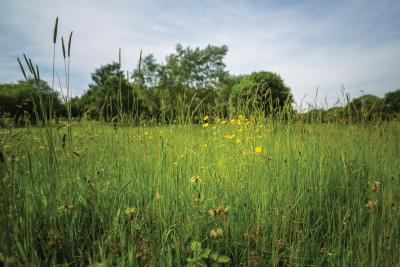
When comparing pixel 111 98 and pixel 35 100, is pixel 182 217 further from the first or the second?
pixel 35 100

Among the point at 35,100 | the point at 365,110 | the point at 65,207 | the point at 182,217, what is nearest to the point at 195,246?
the point at 182,217

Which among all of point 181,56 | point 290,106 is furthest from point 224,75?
point 290,106

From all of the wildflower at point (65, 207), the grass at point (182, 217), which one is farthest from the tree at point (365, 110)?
the wildflower at point (65, 207)

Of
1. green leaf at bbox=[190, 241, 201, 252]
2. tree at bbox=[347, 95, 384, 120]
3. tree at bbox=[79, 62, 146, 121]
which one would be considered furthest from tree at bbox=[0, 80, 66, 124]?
tree at bbox=[347, 95, 384, 120]

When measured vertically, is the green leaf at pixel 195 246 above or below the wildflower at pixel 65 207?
below

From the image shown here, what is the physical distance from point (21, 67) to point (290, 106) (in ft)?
9.34

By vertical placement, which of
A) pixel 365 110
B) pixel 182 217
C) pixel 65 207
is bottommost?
pixel 182 217

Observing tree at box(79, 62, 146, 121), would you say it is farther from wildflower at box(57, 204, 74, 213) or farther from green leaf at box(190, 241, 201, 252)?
green leaf at box(190, 241, 201, 252)

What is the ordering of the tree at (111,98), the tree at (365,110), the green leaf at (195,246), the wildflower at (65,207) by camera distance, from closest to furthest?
the green leaf at (195,246) → the wildflower at (65,207) → the tree at (111,98) → the tree at (365,110)

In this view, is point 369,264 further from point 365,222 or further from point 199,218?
point 199,218

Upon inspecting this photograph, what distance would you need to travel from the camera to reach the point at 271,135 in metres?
3.09

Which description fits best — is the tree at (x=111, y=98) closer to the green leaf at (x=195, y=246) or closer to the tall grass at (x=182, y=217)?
the tall grass at (x=182, y=217)

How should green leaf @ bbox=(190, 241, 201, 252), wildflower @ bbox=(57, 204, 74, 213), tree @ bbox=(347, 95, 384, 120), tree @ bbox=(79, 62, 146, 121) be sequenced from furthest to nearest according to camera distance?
1. tree @ bbox=(347, 95, 384, 120)
2. tree @ bbox=(79, 62, 146, 121)
3. wildflower @ bbox=(57, 204, 74, 213)
4. green leaf @ bbox=(190, 241, 201, 252)

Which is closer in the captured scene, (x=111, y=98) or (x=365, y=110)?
(x=111, y=98)
